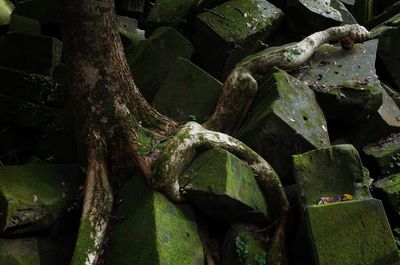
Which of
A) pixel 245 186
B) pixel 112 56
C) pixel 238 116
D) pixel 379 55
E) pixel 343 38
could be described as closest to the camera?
pixel 245 186

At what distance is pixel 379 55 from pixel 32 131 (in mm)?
5922

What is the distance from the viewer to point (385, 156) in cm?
570

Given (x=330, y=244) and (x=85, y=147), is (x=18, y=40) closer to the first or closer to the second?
(x=85, y=147)

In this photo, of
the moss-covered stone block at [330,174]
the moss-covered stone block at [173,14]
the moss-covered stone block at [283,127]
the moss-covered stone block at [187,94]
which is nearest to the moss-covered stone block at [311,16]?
the moss-covered stone block at [173,14]

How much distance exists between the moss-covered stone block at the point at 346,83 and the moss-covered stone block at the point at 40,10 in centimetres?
487

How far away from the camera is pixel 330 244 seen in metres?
3.66

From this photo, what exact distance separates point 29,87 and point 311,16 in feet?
15.6

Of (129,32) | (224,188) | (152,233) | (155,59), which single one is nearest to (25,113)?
(155,59)

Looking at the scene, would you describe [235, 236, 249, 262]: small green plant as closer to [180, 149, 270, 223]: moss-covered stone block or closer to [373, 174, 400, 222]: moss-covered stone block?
[180, 149, 270, 223]: moss-covered stone block

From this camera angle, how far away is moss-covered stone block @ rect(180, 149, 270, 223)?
4281mm

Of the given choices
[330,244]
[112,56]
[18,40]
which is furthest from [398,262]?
[18,40]

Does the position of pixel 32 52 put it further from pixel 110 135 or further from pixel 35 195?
pixel 35 195

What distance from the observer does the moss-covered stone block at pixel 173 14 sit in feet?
24.6

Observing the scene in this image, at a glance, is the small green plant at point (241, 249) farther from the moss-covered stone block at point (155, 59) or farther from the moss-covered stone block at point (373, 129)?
the moss-covered stone block at point (155, 59)
